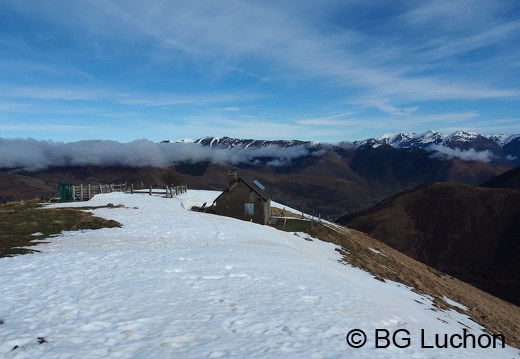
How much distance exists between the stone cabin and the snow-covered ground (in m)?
26.9

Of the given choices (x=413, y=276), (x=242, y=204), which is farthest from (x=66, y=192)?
(x=413, y=276)

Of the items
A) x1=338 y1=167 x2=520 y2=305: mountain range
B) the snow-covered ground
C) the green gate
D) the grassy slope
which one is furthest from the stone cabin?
x1=338 y1=167 x2=520 y2=305: mountain range

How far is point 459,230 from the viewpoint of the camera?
13325 cm

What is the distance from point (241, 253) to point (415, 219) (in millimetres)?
149793

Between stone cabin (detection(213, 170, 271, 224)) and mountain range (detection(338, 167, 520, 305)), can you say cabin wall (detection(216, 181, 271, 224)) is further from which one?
mountain range (detection(338, 167, 520, 305))

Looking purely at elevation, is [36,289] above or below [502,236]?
above

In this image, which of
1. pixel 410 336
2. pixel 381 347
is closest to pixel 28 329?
pixel 381 347

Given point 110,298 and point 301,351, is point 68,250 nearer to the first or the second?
point 110,298

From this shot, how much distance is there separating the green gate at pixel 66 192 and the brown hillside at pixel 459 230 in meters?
98.0

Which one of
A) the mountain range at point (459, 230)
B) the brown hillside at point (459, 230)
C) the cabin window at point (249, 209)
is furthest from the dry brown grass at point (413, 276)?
the brown hillside at point (459, 230)

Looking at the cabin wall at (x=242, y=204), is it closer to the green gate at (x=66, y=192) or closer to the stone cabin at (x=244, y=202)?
the stone cabin at (x=244, y=202)

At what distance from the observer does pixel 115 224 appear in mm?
31188

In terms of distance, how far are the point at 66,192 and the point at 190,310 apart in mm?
51831

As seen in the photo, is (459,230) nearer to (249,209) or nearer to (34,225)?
(249,209)
